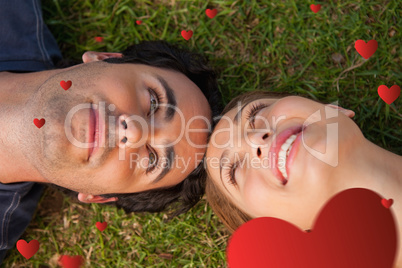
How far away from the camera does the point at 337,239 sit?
162 cm

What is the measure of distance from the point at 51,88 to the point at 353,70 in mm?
2226

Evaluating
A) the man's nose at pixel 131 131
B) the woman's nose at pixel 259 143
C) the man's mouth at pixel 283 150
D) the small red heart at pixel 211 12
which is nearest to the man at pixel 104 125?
the man's nose at pixel 131 131

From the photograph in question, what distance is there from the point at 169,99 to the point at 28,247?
190cm

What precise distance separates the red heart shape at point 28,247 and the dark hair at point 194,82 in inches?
23.4

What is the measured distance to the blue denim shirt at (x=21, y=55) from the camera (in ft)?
10.2

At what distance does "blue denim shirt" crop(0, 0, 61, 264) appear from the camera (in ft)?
10.2

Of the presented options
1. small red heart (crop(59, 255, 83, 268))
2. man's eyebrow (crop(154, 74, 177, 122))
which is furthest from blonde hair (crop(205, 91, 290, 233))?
small red heart (crop(59, 255, 83, 268))

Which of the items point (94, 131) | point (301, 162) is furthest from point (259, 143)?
point (94, 131)

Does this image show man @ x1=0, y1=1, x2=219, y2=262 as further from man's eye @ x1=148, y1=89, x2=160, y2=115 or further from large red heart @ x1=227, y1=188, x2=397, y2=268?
large red heart @ x1=227, y1=188, x2=397, y2=268

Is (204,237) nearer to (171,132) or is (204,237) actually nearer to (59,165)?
(171,132)

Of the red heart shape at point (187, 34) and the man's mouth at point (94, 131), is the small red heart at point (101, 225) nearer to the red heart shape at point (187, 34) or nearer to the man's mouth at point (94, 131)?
the man's mouth at point (94, 131)

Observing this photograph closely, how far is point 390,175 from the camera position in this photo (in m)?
2.13

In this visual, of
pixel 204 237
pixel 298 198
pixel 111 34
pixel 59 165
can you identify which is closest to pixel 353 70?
pixel 298 198

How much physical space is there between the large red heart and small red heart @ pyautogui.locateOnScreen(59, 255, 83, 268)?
206cm
